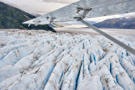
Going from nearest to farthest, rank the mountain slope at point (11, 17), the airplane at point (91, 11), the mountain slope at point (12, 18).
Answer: the airplane at point (91, 11) → the mountain slope at point (12, 18) → the mountain slope at point (11, 17)

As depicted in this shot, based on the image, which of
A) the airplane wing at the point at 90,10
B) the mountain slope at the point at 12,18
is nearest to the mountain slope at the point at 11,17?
the mountain slope at the point at 12,18

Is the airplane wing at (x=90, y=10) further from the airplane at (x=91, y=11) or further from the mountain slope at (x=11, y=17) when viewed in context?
the mountain slope at (x=11, y=17)

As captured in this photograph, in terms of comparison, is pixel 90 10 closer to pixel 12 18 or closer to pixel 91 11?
pixel 91 11

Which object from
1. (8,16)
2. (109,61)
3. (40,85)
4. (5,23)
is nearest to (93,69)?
(109,61)

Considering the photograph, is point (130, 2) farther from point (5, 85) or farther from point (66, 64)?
point (66, 64)

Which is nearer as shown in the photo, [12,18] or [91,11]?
[91,11]

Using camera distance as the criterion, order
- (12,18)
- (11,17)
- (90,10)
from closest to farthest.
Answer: (90,10) → (12,18) → (11,17)

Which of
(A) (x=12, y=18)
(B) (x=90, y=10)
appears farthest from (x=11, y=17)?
(B) (x=90, y=10)
